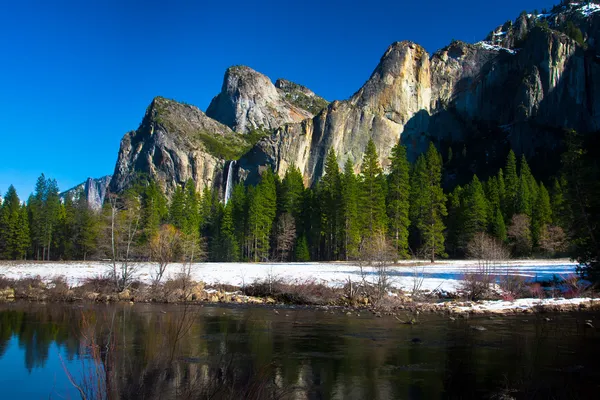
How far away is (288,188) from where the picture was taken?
7181 cm

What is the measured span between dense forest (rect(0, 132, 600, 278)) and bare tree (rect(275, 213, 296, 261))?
0.19 meters

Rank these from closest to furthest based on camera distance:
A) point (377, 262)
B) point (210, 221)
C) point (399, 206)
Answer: point (377, 262) → point (399, 206) → point (210, 221)

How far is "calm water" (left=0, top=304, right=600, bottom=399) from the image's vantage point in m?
7.49

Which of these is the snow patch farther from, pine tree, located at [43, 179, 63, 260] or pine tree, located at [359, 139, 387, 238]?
pine tree, located at [43, 179, 63, 260]

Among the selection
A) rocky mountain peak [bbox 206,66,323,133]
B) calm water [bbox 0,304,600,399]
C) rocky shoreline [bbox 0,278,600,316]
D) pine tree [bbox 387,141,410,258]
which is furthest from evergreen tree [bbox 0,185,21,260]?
rocky mountain peak [bbox 206,66,323,133]

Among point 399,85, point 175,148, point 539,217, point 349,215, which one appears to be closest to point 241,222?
point 349,215

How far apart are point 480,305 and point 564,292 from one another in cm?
771

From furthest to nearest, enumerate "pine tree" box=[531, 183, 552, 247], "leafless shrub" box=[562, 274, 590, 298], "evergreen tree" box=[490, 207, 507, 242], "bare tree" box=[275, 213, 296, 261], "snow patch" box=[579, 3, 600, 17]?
A: "snow patch" box=[579, 3, 600, 17], "bare tree" box=[275, 213, 296, 261], "pine tree" box=[531, 183, 552, 247], "evergreen tree" box=[490, 207, 507, 242], "leafless shrub" box=[562, 274, 590, 298]

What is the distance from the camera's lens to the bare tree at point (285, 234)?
60.8m

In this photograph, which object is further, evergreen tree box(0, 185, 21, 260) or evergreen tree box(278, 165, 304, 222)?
evergreen tree box(278, 165, 304, 222)

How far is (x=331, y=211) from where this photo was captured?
202 ft

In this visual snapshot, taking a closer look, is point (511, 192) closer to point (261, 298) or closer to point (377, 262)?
point (377, 262)

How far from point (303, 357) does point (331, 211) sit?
48013mm

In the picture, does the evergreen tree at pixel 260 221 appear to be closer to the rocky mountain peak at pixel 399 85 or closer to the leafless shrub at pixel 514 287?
the leafless shrub at pixel 514 287
